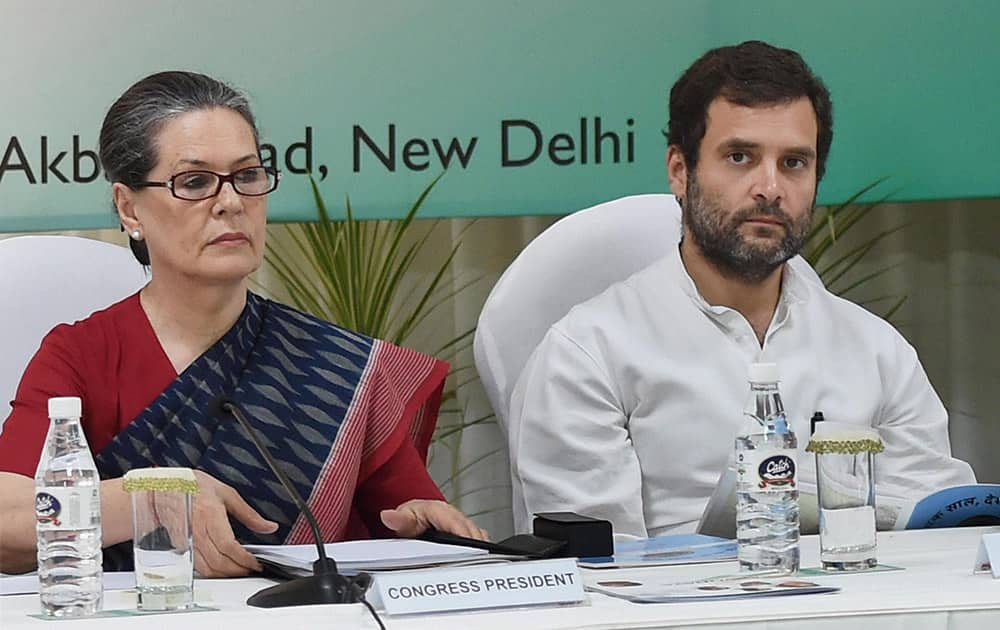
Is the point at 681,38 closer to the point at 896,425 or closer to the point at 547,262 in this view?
the point at 547,262

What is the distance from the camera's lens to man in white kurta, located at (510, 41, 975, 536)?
2250 mm

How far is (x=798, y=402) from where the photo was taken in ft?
7.62

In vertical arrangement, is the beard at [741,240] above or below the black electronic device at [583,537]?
above

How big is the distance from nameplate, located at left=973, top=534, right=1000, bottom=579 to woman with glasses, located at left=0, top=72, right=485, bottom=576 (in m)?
0.68

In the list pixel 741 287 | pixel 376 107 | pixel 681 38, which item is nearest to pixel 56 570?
pixel 741 287

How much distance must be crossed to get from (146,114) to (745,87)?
2.91 ft

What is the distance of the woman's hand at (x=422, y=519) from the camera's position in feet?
6.39

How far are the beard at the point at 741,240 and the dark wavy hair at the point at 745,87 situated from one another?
0.36ft

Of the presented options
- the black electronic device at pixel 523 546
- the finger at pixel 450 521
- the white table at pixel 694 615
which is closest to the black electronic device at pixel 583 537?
the black electronic device at pixel 523 546

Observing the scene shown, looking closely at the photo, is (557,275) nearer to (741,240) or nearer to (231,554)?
(741,240)

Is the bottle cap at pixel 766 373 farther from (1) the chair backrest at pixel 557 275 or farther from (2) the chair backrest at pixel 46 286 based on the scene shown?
(2) the chair backrest at pixel 46 286

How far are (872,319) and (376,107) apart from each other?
0.98 metres

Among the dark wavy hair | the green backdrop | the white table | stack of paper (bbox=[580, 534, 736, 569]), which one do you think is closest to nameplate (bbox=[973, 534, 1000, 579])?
the white table

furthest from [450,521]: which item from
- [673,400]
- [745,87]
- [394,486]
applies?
[745,87]
